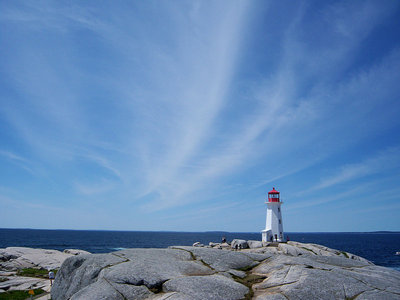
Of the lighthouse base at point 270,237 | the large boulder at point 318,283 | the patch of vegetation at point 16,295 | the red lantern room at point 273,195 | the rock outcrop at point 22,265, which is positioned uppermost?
the red lantern room at point 273,195

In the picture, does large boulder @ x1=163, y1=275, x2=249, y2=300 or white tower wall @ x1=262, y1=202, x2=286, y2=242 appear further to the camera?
white tower wall @ x1=262, y1=202, x2=286, y2=242

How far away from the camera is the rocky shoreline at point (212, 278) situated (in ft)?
32.1

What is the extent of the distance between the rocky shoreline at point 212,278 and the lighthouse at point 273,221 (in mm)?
33566

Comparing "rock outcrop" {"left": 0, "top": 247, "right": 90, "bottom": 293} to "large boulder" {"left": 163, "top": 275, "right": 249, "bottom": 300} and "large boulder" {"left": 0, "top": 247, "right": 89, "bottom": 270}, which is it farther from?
"large boulder" {"left": 163, "top": 275, "right": 249, "bottom": 300}

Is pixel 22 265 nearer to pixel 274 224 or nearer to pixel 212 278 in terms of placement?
pixel 274 224

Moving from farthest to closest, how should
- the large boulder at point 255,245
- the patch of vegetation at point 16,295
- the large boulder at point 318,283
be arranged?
the large boulder at point 255,245 < the patch of vegetation at point 16,295 < the large boulder at point 318,283

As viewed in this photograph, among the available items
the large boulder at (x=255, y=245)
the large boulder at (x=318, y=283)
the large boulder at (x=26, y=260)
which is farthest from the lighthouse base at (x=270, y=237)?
the large boulder at (x=318, y=283)

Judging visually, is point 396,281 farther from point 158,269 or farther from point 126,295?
point 126,295

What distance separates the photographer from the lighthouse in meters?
47.3

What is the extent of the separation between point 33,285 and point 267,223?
3573cm

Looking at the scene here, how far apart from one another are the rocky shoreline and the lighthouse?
110 feet

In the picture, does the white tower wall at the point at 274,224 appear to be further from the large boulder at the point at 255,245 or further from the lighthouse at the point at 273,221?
the large boulder at the point at 255,245

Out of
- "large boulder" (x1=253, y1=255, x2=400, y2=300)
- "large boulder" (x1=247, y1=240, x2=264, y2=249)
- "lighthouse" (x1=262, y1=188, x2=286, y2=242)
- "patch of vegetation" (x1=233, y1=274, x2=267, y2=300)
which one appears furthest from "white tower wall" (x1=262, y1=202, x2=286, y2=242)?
"patch of vegetation" (x1=233, y1=274, x2=267, y2=300)

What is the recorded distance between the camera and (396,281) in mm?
11727
